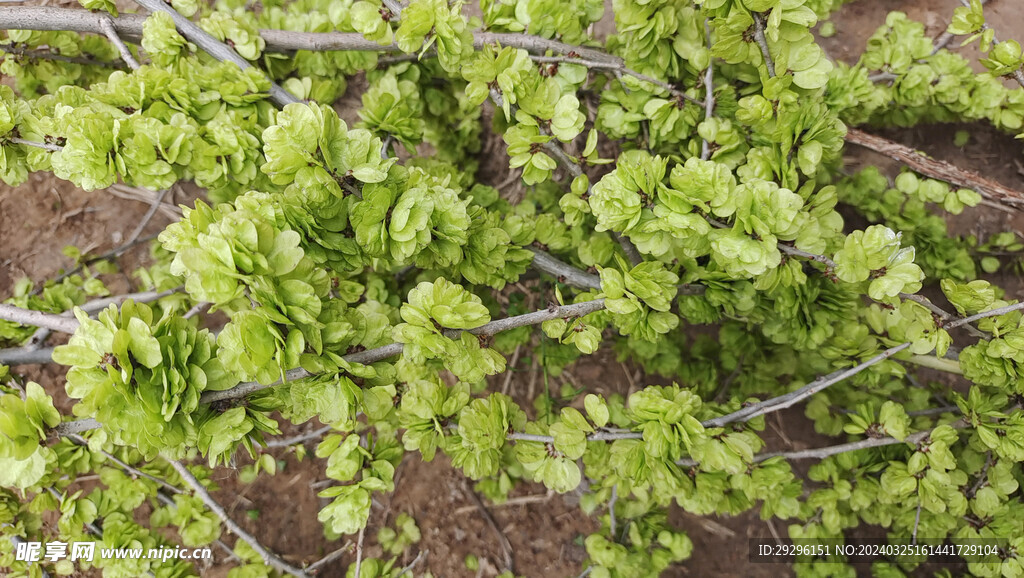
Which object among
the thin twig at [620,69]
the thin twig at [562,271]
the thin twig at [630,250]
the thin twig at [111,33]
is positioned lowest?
the thin twig at [562,271]

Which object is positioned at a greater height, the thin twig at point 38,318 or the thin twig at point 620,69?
the thin twig at point 620,69

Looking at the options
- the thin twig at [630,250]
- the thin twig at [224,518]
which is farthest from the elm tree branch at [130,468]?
the thin twig at [630,250]

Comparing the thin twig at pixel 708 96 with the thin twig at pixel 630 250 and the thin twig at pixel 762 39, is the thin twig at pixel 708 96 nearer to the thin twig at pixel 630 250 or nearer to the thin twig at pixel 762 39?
the thin twig at pixel 762 39

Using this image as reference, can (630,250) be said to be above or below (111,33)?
below

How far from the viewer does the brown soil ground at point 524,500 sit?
2.78 meters

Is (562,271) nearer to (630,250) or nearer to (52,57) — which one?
(630,250)

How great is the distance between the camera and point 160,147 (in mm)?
1391

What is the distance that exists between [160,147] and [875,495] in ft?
8.00

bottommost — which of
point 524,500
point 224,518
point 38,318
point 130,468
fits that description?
point 524,500

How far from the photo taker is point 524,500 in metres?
2.87

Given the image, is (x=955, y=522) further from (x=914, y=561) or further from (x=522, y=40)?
(x=522, y=40)

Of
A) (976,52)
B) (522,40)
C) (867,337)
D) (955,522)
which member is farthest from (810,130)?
(976,52)

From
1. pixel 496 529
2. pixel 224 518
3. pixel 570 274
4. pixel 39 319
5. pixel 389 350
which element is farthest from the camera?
pixel 496 529

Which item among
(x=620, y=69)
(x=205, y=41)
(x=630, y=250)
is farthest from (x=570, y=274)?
(x=205, y=41)
